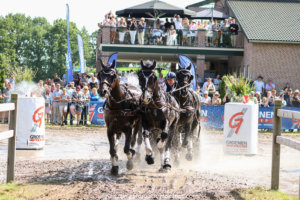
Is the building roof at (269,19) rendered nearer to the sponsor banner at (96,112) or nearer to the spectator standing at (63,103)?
the sponsor banner at (96,112)

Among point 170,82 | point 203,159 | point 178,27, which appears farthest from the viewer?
point 178,27

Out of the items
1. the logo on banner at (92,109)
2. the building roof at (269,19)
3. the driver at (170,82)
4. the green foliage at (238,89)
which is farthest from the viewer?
the building roof at (269,19)

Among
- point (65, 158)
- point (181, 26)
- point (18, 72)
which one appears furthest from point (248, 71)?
point (65, 158)

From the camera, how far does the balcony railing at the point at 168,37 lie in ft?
94.7

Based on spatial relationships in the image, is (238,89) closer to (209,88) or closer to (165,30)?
(209,88)

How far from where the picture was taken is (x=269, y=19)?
32.9m

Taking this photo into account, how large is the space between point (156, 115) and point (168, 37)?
19.9 metres

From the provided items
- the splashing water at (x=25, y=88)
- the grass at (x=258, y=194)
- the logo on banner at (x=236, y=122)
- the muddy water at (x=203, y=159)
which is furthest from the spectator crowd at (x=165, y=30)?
the grass at (x=258, y=194)

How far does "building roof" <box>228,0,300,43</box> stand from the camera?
3048cm

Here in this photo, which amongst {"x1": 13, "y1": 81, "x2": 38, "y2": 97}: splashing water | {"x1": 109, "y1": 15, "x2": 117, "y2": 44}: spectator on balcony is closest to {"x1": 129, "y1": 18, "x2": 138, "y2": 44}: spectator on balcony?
{"x1": 109, "y1": 15, "x2": 117, "y2": 44}: spectator on balcony

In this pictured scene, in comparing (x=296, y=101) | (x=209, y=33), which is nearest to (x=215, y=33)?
(x=209, y=33)

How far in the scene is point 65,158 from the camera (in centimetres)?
1171

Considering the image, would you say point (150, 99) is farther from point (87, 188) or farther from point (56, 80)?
point (56, 80)

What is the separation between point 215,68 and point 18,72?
24.3 metres
